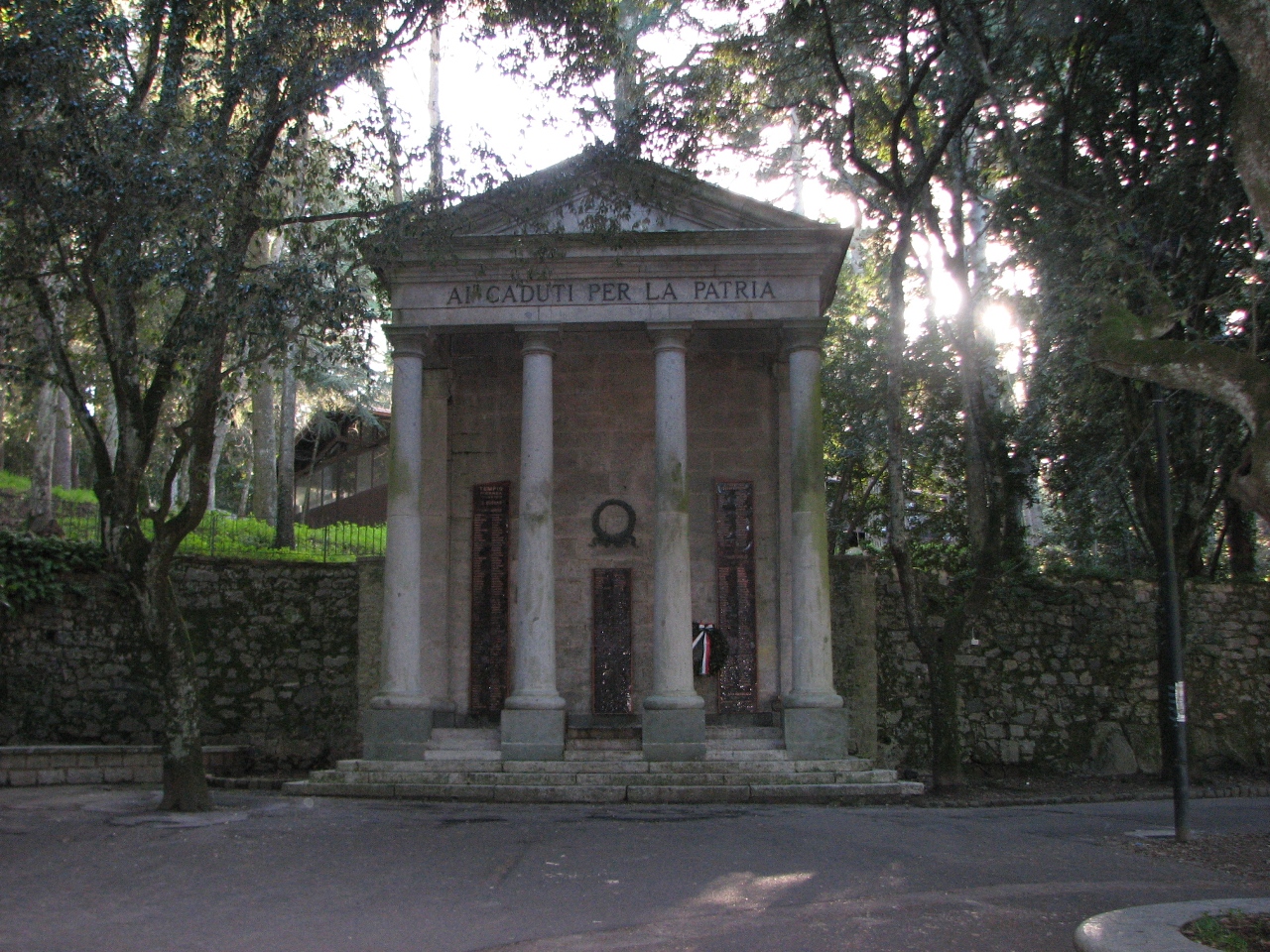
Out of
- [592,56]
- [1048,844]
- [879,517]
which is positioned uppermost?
[592,56]

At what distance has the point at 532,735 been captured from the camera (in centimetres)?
1351

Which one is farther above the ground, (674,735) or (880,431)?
(880,431)

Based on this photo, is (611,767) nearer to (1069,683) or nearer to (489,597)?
(489,597)

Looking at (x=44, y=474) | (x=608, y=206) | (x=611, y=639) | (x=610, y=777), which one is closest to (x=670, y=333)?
(x=608, y=206)

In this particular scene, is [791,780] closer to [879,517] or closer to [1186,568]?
[1186,568]

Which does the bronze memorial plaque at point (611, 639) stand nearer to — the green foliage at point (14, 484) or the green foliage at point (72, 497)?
the green foliage at point (72, 497)

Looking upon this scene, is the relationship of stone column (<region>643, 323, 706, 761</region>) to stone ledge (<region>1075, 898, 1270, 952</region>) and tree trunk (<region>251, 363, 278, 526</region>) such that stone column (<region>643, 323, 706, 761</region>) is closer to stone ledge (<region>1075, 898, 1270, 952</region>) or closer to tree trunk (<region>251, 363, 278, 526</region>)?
stone ledge (<region>1075, 898, 1270, 952</region>)

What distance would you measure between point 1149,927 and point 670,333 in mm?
9733

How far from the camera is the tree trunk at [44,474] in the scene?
61.1ft

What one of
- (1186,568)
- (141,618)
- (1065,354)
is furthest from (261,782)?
(1186,568)

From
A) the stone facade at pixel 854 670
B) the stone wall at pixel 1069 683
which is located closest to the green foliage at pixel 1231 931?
the stone facade at pixel 854 670

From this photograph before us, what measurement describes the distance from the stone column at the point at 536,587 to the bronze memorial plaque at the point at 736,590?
2789 mm

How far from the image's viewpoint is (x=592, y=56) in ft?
41.4

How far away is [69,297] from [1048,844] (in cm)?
1118
